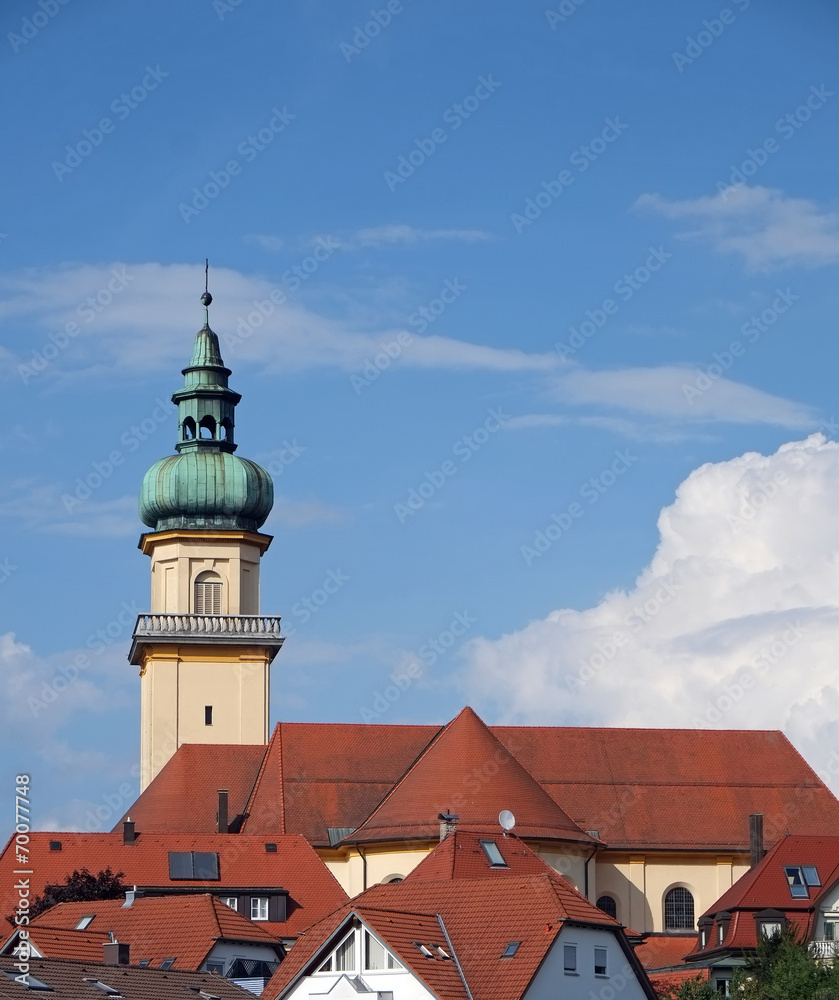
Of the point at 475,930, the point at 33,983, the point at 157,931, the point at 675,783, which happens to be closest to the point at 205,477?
the point at 675,783

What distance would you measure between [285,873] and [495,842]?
7.07 m

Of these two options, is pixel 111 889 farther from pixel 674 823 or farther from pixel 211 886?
pixel 674 823

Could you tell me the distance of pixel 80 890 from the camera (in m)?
72.4

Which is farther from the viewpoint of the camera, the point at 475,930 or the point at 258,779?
the point at 258,779

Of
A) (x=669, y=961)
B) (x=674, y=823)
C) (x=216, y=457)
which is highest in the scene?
(x=216, y=457)

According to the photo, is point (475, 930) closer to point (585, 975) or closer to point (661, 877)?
point (585, 975)

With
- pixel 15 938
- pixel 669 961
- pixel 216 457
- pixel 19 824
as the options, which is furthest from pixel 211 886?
pixel 19 824

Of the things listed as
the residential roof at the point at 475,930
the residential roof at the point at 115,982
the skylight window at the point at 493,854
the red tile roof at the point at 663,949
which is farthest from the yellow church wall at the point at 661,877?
the residential roof at the point at 115,982

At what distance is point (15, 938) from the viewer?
56.2 metres

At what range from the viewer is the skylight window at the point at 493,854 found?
71.0 meters

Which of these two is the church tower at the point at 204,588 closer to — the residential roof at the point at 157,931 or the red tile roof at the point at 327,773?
the red tile roof at the point at 327,773

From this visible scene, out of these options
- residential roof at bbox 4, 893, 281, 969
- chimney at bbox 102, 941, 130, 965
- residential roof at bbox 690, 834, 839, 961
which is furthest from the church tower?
chimney at bbox 102, 941, 130, 965

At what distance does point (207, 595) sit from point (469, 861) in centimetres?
2726

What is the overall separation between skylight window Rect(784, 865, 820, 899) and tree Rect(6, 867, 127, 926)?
63.4ft
